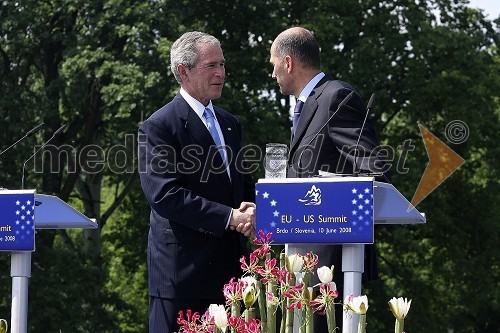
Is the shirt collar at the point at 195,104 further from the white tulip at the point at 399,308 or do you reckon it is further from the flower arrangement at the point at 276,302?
the white tulip at the point at 399,308

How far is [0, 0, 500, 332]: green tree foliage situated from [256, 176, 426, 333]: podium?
14.0m

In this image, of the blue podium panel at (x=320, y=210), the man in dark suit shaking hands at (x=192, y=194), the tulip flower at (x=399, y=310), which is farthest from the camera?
the man in dark suit shaking hands at (x=192, y=194)

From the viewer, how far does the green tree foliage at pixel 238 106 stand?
1928 centimetres

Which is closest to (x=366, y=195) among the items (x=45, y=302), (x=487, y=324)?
(x=45, y=302)

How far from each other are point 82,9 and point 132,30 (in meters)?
1.47

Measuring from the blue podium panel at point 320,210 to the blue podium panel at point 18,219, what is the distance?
1310 mm

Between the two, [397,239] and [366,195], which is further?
[397,239]

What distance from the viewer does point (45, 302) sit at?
65.1 feet

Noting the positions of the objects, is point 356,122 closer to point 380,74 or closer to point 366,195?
point 366,195

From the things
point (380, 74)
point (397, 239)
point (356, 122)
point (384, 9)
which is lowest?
point (397, 239)

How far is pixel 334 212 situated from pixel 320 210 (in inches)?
2.3

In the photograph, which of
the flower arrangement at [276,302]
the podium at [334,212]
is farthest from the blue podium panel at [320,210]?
the flower arrangement at [276,302]

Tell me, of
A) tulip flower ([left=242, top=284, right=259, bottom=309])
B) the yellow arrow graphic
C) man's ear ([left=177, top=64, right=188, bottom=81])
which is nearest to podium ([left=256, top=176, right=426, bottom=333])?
tulip flower ([left=242, top=284, right=259, bottom=309])

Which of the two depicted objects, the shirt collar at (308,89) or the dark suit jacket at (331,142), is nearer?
the dark suit jacket at (331,142)
